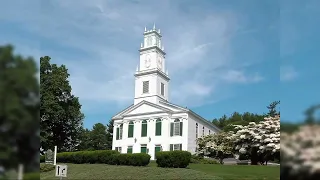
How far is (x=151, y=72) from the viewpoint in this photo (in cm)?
1627

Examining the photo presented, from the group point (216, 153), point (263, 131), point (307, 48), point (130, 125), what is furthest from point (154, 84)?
point (307, 48)

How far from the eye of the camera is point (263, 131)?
418 inches

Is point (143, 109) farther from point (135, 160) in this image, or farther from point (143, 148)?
point (135, 160)

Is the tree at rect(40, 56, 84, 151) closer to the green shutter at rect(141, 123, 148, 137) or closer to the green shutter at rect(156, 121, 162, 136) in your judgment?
the green shutter at rect(141, 123, 148, 137)

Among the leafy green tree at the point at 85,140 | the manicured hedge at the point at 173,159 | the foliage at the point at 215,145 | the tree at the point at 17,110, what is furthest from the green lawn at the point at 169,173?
the tree at the point at 17,110

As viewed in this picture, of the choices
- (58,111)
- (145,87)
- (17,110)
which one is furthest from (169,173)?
(145,87)

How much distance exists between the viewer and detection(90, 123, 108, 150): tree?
1562 centimetres

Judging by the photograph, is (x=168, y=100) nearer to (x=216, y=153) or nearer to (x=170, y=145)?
(x=170, y=145)

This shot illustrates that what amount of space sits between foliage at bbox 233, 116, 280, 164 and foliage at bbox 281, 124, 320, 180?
245 inches

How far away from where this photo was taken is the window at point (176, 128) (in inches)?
671

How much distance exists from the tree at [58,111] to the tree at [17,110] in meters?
8.61

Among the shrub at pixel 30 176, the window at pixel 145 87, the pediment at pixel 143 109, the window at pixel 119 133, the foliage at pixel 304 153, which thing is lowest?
the shrub at pixel 30 176

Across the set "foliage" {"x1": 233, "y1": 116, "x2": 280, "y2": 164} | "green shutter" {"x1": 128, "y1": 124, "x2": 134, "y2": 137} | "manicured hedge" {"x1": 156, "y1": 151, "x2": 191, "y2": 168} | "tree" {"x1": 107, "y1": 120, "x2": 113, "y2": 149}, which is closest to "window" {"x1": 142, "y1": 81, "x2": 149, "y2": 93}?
"green shutter" {"x1": 128, "y1": 124, "x2": 134, "y2": 137}

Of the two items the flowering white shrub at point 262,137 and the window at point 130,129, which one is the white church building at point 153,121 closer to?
the window at point 130,129
